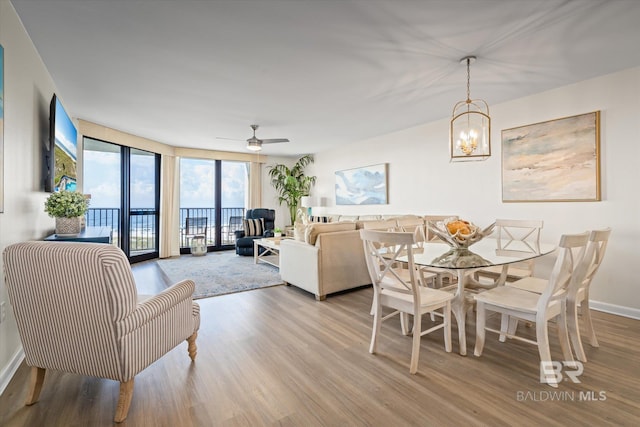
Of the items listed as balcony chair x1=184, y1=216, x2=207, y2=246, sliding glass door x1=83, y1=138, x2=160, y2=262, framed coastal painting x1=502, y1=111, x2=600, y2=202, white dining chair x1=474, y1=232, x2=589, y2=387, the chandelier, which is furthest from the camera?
balcony chair x1=184, y1=216, x2=207, y2=246

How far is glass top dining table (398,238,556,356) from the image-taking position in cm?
215

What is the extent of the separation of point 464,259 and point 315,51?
2148 mm

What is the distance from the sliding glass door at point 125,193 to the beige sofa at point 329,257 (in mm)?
3759

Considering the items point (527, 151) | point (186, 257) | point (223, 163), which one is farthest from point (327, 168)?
point (527, 151)

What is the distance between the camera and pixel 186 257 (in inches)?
263

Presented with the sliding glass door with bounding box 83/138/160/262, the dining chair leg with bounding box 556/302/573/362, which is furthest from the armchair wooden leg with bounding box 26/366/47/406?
the sliding glass door with bounding box 83/138/160/262

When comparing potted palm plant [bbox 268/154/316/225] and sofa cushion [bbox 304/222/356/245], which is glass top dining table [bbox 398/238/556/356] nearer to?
sofa cushion [bbox 304/222/356/245]

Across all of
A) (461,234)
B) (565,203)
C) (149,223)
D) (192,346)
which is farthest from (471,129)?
(149,223)

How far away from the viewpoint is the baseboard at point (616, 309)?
3020 mm

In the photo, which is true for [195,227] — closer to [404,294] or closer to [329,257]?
[329,257]

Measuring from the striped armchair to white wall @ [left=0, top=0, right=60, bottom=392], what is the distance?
55cm

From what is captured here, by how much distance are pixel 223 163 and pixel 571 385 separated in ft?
24.7

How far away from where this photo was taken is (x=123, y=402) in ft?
5.31

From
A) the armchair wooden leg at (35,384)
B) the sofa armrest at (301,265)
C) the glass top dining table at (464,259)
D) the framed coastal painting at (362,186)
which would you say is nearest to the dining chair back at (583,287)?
the glass top dining table at (464,259)
